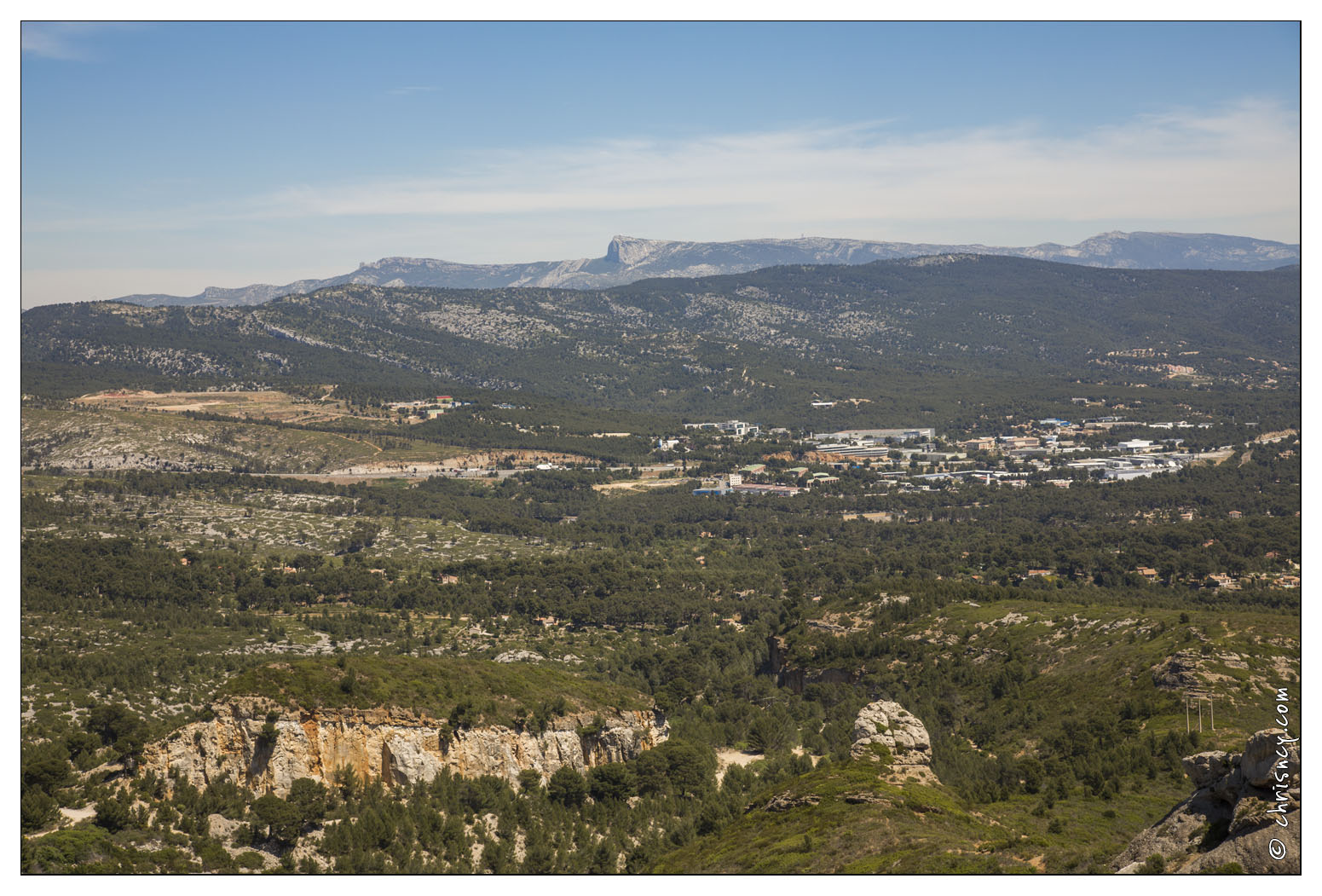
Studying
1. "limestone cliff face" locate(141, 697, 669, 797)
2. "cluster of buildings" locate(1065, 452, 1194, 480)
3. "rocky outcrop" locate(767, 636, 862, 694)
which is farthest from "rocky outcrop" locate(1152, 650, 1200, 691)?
"cluster of buildings" locate(1065, 452, 1194, 480)

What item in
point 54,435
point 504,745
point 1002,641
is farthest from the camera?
point 54,435

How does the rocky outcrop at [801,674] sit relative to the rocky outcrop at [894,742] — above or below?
below

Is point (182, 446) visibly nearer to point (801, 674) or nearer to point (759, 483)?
point (759, 483)

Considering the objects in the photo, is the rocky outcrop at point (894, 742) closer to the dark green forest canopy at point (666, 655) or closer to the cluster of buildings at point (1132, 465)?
the dark green forest canopy at point (666, 655)

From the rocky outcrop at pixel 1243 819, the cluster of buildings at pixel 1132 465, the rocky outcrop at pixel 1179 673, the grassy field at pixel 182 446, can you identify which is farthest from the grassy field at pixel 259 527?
the cluster of buildings at pixel 1132 465

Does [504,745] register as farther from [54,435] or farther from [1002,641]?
[54,435]

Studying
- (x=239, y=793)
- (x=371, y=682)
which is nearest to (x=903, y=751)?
(x=371, y=682)

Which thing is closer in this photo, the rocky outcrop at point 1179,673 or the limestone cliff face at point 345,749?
the limestone cliff face at point 345,749
